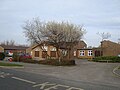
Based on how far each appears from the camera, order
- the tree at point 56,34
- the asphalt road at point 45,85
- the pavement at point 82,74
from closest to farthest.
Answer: the asphalt road at point 45,85
the pavement at point 82,74
the tree at point 56,34

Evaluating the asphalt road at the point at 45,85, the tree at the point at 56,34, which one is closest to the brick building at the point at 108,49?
the tree at the point at 56,34

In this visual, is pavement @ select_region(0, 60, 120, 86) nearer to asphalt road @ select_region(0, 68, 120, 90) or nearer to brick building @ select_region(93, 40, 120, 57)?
asphalt road @ select_region(0, 68, 120, 90)

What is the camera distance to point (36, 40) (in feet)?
132

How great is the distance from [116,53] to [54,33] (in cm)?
3103

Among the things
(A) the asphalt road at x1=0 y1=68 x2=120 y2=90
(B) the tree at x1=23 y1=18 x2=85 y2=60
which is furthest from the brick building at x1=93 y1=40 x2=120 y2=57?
(A) the asphalt road at x1=0 y1=68 x2=120 y2=90

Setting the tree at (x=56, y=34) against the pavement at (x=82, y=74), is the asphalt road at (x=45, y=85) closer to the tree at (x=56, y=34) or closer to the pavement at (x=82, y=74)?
the pavement at (x=82, y=74)

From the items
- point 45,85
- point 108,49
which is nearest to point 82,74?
point 45,85

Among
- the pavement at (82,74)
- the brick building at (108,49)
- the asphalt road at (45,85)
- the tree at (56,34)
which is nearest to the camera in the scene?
the asphalt road at (45,85)

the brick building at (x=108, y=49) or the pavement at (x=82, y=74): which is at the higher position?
the brick building at (x=108, y=49)

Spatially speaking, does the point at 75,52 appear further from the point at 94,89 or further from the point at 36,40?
the point at 94,89

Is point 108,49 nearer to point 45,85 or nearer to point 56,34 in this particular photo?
point 56,34

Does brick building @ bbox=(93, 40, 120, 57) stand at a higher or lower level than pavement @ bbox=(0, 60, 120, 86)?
higher

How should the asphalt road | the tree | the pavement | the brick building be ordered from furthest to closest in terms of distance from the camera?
the brick building
the tree
the pavement
the asphalt road

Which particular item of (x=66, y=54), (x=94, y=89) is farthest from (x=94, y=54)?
(x=94, y=89)
